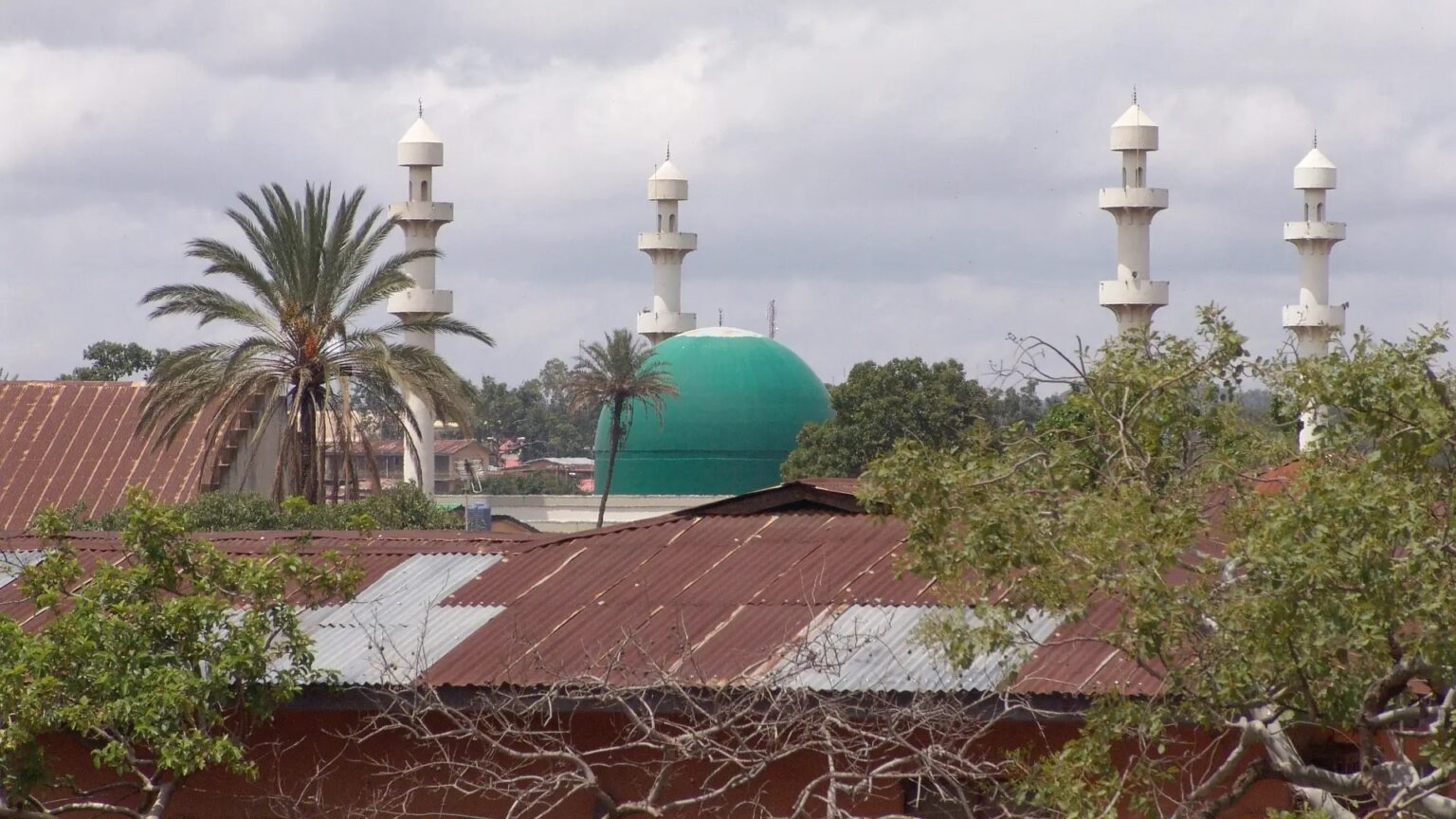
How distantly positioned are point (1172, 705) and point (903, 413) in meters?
40.4

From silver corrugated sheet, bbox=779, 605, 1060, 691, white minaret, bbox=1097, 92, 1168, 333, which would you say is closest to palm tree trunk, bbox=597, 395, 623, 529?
white minaret, bbox=1097, 92, 1168, 333

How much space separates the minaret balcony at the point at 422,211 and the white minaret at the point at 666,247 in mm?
7615

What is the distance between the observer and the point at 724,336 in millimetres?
50438

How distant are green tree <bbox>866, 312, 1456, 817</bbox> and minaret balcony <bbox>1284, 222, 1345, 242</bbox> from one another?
125ft

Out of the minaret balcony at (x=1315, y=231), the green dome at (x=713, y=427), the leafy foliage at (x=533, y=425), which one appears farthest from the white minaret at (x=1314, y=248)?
the leafy foliage at (x=533, y=425)

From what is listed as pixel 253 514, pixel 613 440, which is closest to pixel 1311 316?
pixel 613 440

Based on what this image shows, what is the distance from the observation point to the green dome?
48250mm

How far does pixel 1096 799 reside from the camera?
24.5 ft

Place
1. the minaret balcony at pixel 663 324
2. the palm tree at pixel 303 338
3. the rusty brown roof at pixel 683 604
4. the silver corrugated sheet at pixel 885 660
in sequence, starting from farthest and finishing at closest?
the minaret balcony at pixel 663 324 → the palm tree at pixel 303 338 → the rusty brown roof at pixel 683 604 → the silver corrugated sheet at pixel 885 660

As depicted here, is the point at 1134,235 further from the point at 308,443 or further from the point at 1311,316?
the point at 308,443

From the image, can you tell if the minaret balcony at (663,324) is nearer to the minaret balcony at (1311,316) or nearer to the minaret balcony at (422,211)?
the minaret balcony at (422,211)

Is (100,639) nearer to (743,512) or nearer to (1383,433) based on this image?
(743,512)

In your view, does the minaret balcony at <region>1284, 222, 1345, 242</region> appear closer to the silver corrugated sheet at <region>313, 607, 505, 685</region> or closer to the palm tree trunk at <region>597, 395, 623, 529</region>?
the palm tree trunk at <region>597, 395, 623, 529</region>

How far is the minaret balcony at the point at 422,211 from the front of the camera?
43156 millimetres
